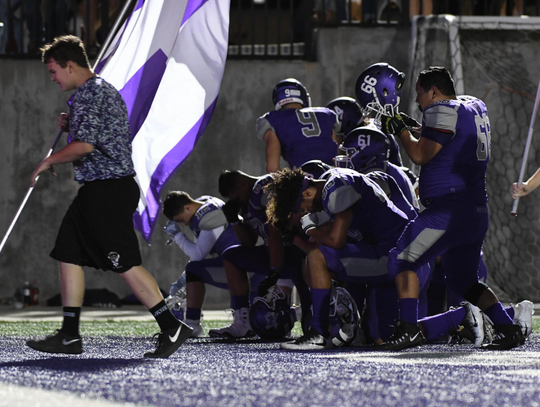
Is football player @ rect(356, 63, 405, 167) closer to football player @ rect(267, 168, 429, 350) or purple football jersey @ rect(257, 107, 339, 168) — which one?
football player @ rect(267, 168, 429, 350)

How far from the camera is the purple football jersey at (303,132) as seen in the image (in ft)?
24.3

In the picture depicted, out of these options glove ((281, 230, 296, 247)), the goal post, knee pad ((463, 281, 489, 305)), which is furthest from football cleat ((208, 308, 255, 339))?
the goal post

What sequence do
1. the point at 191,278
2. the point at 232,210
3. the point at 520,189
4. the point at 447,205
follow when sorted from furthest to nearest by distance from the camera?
the point at 191,278 < the point at 232,210 < the point at 520,189 < the point at 447,205

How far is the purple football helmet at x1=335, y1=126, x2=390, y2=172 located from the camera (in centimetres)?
654

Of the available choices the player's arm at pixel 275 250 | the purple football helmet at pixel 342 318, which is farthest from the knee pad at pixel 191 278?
the purple football helmet at pixel 342 318

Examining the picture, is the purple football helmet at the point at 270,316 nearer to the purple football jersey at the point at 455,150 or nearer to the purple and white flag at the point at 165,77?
the purple and white flag at the point at 165,77

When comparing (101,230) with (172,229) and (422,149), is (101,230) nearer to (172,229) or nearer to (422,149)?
(422,149)

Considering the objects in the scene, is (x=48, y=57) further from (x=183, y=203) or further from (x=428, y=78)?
(x=183, y=203)

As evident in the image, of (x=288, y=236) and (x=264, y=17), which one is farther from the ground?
(x=264, y=17)

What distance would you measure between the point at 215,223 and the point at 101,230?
243 centimetres

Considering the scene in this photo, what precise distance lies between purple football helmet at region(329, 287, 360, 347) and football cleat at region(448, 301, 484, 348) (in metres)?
0.59

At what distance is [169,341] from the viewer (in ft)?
15.6

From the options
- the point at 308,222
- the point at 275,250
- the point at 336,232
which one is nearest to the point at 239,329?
the point at 275,250

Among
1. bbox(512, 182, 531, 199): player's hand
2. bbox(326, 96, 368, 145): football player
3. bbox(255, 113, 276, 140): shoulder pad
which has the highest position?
bbox(326, 96, 368, 145): football player
